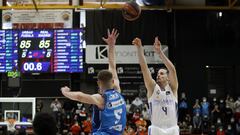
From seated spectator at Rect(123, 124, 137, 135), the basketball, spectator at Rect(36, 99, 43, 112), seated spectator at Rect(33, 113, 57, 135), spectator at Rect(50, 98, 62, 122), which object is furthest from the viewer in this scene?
spectator at Rect(36, 99, 43, 112)

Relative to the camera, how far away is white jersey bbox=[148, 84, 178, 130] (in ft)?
22.3

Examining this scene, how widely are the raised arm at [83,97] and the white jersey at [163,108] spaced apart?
6.38 ft

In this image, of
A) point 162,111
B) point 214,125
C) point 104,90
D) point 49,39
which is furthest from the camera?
point 214,125

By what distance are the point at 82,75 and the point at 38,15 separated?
3.54m

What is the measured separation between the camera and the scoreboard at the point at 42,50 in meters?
19.3

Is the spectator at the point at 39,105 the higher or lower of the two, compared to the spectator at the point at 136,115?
→ higher

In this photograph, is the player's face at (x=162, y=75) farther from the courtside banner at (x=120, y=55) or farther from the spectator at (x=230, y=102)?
the spectator at (x=230, y=102)

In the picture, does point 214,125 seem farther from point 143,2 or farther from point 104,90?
point 104,90

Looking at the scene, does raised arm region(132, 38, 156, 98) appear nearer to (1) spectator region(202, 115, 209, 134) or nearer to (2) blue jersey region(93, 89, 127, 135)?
(2) blue jersey region(93, 89, 127, 135)

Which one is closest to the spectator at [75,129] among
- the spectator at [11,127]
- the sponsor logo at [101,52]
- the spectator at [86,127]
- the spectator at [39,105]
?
the spectator at [86,127]

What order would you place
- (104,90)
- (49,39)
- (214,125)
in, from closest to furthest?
(104,90) < (49,39) < (214,125)

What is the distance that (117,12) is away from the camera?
22.1 m

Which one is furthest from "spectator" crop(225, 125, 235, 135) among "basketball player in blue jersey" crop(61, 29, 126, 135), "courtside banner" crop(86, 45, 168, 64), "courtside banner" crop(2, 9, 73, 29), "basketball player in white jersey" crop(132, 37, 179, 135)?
"basketball player in blue jersey" crop(61, 29, 126, 135)

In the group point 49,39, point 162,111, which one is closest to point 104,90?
point 162,111
